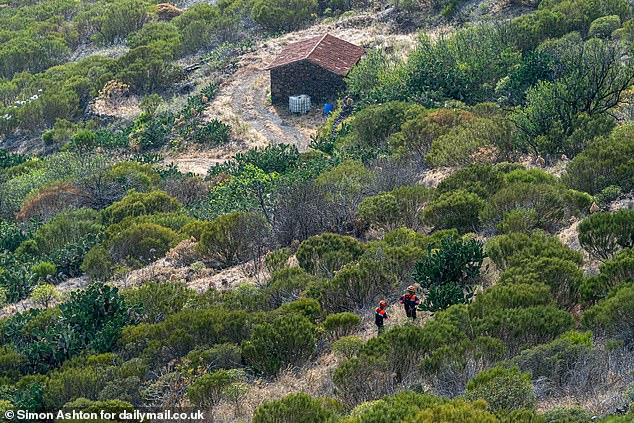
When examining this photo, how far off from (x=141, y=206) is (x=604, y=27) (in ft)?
78.4

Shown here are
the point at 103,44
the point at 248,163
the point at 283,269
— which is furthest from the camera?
the point at 103,44

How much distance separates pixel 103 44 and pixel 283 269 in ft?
175

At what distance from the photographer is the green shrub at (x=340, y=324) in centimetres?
1792

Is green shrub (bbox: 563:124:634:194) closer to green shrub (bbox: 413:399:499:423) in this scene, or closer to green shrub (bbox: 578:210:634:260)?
green shrub (bbox: 578:210:634:260)

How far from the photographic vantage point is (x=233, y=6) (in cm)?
6372

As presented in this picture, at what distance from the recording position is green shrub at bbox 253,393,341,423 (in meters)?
13.2

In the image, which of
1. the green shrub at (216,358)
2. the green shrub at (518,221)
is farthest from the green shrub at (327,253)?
the green shrub at (216,358)

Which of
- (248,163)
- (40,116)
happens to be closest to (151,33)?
(40,116)

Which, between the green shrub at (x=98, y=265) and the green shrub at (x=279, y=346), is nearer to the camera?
the green shrub at (x=279, y=346)

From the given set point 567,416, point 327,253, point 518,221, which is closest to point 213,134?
point 327,253

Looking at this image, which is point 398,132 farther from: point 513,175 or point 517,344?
point 517,344

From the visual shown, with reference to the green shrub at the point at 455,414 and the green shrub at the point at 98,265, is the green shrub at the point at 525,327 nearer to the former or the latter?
the green shrub at the point at 455,414

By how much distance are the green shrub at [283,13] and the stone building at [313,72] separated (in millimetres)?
12225

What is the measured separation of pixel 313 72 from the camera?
44188 mm
